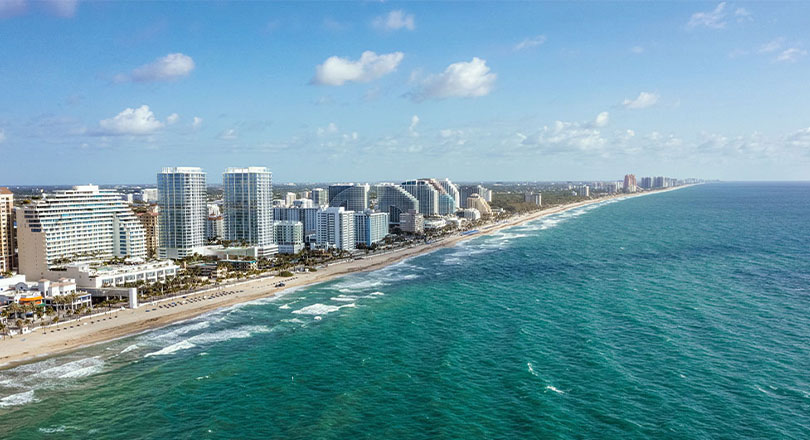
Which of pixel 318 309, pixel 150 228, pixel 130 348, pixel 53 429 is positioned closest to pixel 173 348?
pixel 130 348

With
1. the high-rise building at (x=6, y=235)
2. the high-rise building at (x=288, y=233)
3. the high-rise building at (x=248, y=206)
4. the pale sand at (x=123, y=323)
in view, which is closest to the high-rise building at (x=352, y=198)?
the high-rise building at (x=288, y=233)

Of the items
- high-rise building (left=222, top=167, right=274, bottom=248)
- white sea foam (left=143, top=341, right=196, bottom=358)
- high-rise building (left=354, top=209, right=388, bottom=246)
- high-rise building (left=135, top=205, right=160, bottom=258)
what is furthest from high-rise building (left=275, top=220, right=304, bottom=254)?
white sea foam (left=143, top=341, right=196, bottom=358)

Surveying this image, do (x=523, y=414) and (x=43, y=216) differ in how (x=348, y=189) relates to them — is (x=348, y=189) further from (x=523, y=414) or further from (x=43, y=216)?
(x=523, y=414)

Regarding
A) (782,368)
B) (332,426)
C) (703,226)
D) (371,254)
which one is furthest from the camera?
(703,226)

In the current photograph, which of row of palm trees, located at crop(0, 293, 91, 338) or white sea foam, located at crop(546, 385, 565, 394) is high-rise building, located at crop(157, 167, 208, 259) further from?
white sea foam, located at crop(546, 385, 565, 394)

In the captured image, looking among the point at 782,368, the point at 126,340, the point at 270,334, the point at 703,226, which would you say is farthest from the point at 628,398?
the point at 703,226

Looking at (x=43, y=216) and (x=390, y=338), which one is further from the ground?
(x=43, y=216)

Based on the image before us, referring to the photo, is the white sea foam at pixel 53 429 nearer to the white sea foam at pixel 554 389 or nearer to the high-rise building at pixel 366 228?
the white sea foam at pixel 554 389
